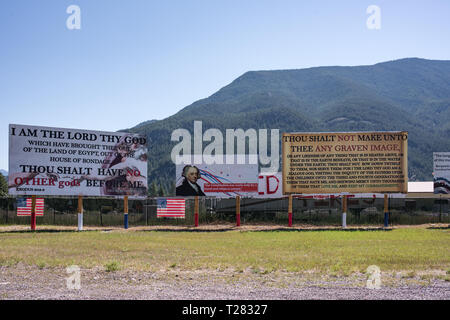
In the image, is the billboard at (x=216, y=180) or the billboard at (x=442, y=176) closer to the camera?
the billboard at (x=216, y=180)

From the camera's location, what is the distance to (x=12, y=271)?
12453mm

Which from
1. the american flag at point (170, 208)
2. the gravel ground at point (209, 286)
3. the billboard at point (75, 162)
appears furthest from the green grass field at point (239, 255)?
the american flag at point (170, 208)

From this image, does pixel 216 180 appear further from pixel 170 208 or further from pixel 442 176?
pixel 442 176

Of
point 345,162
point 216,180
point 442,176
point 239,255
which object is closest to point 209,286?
point 239,255

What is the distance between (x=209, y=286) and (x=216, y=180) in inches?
869

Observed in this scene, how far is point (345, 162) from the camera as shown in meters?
31.1

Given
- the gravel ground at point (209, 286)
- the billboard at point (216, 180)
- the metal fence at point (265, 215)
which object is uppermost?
the billboard at point (216, 180)

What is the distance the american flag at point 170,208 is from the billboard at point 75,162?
130 inches

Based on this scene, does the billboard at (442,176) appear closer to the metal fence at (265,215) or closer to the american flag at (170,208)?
the metal fence at (265,215)

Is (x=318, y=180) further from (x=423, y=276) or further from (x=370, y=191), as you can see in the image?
(x=423, y=276)

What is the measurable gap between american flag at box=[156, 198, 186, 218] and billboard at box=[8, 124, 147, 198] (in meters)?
3.31

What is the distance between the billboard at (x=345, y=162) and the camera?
101ft

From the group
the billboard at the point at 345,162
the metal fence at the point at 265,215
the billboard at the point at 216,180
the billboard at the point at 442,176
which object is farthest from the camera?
the metal fence at the point at 265,215
